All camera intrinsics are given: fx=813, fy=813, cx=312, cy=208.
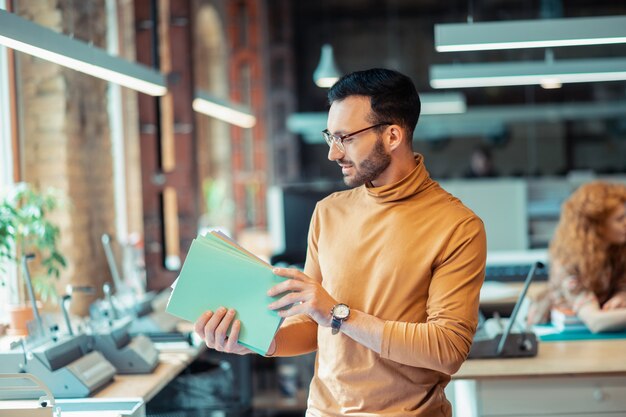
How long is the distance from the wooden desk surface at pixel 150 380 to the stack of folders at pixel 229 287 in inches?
48.7

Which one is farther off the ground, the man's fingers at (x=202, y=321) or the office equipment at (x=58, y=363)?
the man's fingers at (x=202, y=321)

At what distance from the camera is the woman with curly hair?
386 cm

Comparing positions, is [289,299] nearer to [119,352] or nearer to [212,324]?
[212,324]

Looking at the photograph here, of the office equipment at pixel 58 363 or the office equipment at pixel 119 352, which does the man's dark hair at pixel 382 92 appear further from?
the office equipment at pixel 119 352

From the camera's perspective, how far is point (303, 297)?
1937mm

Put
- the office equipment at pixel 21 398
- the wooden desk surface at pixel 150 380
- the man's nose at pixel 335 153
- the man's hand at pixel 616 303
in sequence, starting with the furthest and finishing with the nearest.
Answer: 1. the man's hand at pixel 616 303
2. the wooden desk surface at pixel 150 380
3. the office equipment at pixel 21 398
4. the man's nose at pixel 335 153

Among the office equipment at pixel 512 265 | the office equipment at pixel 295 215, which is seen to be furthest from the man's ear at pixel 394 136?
the office equipment at pixel 295 215

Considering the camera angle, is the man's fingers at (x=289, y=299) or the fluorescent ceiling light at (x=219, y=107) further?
the fluorescent ceiling light at (x=219, y=107)

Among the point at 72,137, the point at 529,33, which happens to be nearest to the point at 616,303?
the point at 529,33

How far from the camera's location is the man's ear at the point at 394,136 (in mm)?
2082

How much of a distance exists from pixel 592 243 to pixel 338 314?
2308 mm

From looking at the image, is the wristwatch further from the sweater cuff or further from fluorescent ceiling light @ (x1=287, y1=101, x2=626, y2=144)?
fluorescent ceiling light @ (x1=287, y1=101, x2=626, y2=144)

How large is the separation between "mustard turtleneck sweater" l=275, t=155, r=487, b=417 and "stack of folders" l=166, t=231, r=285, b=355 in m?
0.18

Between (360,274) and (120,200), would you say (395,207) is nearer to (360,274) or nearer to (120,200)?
(360,274)
